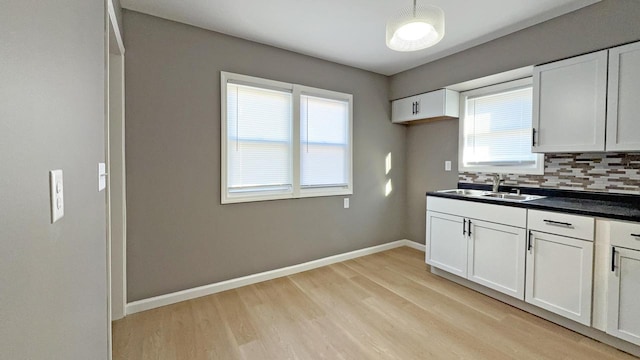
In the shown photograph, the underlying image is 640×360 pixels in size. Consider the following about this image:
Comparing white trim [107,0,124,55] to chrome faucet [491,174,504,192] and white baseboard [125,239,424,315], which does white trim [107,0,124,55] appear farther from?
chrome faucet [491,174,504,192]

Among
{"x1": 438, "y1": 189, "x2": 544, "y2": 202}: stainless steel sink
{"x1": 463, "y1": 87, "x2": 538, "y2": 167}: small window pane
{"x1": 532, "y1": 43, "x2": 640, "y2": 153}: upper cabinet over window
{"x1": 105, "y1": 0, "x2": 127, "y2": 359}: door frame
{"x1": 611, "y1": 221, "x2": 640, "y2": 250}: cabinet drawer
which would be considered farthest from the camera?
{"x1": 463, "y1": 87, "x2": 538, "y2": 167}: small window pane

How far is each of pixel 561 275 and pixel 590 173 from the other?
1028 millimetres

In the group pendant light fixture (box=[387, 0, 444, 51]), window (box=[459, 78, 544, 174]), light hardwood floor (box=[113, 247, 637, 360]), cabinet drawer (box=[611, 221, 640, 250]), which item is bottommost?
light hardwood floor (box=[113, 247, 637, 360])

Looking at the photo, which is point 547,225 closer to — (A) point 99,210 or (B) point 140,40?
(A) point 99,210

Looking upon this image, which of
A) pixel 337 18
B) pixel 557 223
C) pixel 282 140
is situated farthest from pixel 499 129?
pixel 282 140

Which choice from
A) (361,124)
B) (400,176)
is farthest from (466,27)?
(400,176)

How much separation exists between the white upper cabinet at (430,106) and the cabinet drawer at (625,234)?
6.31ft

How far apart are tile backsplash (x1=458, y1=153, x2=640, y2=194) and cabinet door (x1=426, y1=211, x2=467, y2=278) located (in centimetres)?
87

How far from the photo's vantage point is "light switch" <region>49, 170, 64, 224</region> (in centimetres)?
65

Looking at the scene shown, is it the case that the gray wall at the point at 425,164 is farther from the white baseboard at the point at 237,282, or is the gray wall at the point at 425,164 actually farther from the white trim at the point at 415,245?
the white baseboard at the point at 237,282

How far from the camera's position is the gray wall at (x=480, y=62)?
216cm

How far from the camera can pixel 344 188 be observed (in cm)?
365

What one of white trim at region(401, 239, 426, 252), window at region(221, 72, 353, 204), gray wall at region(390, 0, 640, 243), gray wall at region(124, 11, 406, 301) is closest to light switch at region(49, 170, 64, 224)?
gray wall at region(124, 11, 406, 301)

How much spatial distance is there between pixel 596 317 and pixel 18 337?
9.90 feet
